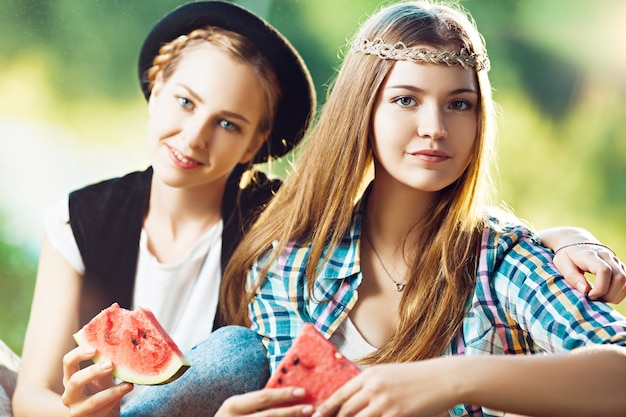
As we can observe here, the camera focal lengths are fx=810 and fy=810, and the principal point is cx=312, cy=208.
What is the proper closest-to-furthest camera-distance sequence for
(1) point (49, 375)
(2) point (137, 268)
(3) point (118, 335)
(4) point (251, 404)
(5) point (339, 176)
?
(4) point (251, 404), (3) point (118, 335), (5) point (339, 176), (1) point (49, 375), (2) point (137, 268)

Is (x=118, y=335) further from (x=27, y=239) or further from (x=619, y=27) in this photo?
(x=619, y=27)

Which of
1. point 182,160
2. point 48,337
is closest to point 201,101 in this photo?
point 182,160

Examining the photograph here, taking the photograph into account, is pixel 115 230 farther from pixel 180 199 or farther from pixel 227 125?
pixel 227 125

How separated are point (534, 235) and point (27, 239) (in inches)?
81.0

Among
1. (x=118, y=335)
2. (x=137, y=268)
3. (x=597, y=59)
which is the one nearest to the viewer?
(x=118, y=335)

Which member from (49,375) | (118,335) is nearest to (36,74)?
(49,375)

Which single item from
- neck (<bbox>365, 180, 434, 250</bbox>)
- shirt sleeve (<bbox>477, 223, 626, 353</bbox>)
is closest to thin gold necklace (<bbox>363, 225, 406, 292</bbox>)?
neck (<bbox>365, 180, 434, 250</bbox>)

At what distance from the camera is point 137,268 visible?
8.71 ft

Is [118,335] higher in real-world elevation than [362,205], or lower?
lower

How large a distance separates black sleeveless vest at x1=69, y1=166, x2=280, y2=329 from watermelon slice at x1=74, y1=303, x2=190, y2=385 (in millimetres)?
500

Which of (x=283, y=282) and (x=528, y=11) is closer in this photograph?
(x=283, y=282)

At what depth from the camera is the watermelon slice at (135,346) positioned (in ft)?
6.67

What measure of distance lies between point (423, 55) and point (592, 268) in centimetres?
69

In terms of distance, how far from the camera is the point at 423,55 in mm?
2121
